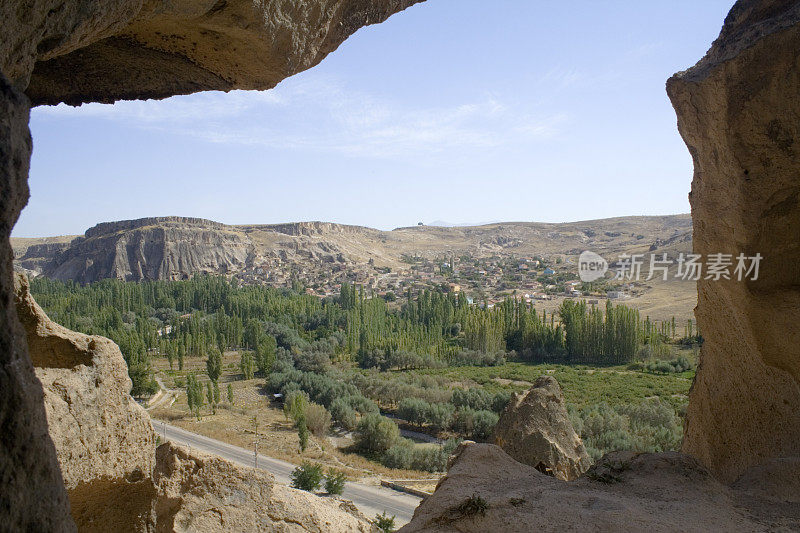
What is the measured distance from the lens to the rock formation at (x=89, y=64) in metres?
2.21

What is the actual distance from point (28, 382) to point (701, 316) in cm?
749

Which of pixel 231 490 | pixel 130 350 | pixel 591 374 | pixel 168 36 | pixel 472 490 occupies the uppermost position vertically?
pixel 168 36

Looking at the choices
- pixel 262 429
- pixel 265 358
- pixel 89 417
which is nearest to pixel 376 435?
pixel 262 429

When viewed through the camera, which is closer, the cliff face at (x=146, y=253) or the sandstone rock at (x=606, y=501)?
the sandstone rock at (x=606, y=501)

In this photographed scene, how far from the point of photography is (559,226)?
Answer: 18138cm

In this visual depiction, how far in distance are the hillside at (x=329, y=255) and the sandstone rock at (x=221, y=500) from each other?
203ft

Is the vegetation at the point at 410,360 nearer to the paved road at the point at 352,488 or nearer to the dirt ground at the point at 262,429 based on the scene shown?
the dirt ground at the point at 262,429

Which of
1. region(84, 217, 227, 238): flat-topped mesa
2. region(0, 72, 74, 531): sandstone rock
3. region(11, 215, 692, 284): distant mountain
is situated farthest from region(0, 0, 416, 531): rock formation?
region(84, 217, 227, 238): flat-topped mesa

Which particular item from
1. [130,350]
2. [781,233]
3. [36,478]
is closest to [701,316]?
[781,233]

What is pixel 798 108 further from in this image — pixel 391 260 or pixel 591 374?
pixel 391 260

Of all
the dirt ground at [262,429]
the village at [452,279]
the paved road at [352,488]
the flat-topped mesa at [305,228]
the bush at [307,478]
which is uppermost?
Result: the flat-topped mesa at [305,228]

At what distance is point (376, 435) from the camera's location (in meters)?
25.9

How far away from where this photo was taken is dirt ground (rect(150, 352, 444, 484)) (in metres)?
23.7

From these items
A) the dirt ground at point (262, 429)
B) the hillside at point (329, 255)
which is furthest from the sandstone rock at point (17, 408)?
the hillside at point (329, 255)
